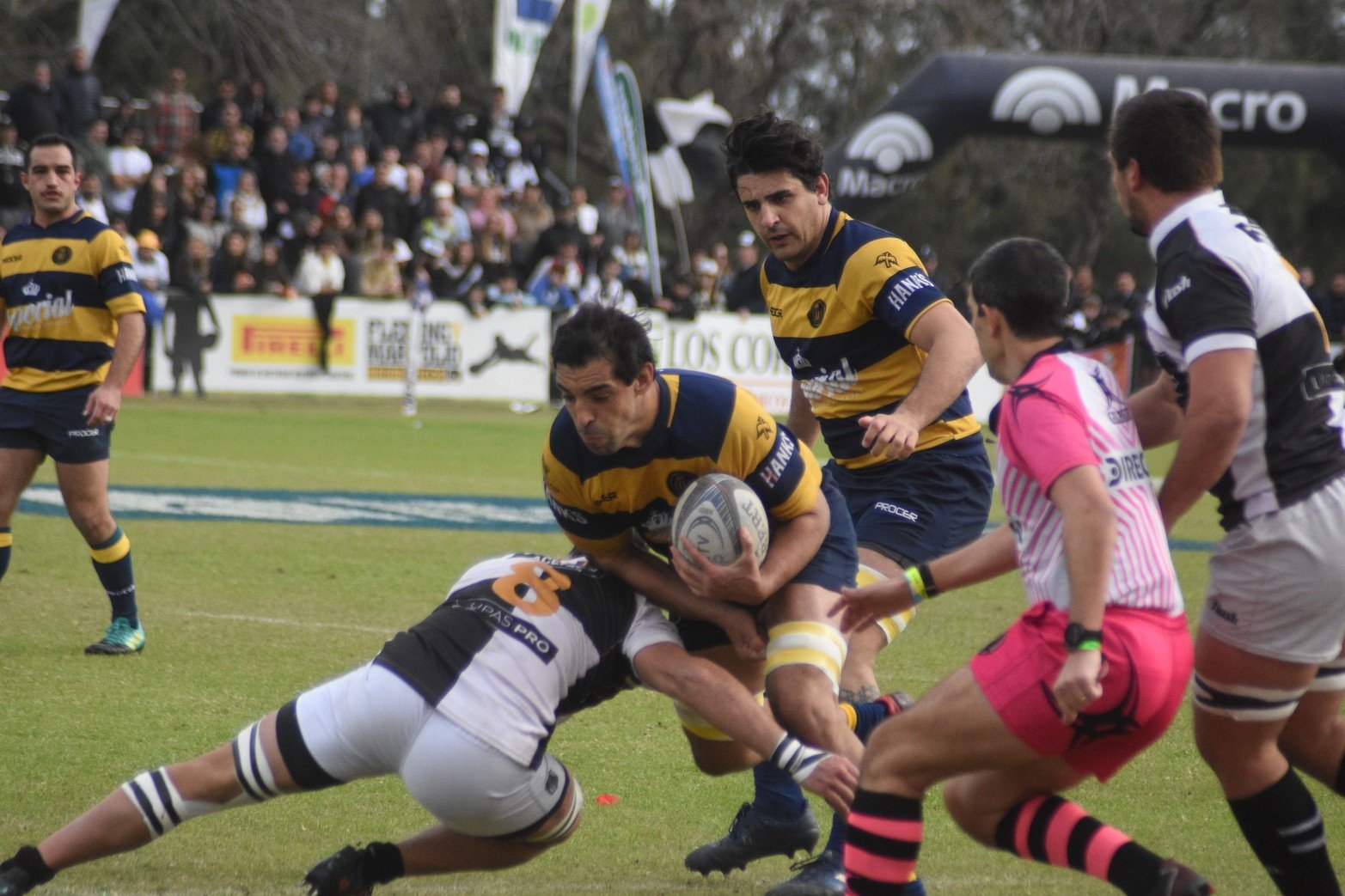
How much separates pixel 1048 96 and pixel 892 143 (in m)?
2.12

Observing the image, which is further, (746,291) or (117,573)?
(746,291)

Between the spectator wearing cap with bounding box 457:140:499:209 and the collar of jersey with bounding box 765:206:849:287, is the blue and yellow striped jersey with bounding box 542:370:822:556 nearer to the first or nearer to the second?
the collar of jersey with bounding box 765:206:849:287

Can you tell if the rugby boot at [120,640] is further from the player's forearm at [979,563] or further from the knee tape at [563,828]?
the player's forearm at [979,563]

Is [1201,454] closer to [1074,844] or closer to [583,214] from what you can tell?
[1074,844]

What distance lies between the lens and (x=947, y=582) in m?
3.77

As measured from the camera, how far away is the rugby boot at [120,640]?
6.79 m

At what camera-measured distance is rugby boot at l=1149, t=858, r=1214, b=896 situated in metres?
3.23

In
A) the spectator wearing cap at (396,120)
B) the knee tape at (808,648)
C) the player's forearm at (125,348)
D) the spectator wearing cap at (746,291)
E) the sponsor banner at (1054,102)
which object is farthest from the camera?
the spectator wearing cap at (396,120)

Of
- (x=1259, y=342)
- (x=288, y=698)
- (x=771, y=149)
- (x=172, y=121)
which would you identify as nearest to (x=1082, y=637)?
(x=1259, y=342)

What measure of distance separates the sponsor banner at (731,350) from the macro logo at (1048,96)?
416cm

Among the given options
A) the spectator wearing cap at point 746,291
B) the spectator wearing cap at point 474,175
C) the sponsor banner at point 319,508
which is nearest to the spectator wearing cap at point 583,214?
the spectator wearing cap at point 474,175

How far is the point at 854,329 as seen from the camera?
204 inches

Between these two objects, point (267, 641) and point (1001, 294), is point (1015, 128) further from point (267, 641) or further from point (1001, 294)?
point (1001, 294)

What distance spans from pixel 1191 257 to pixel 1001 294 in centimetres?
46
